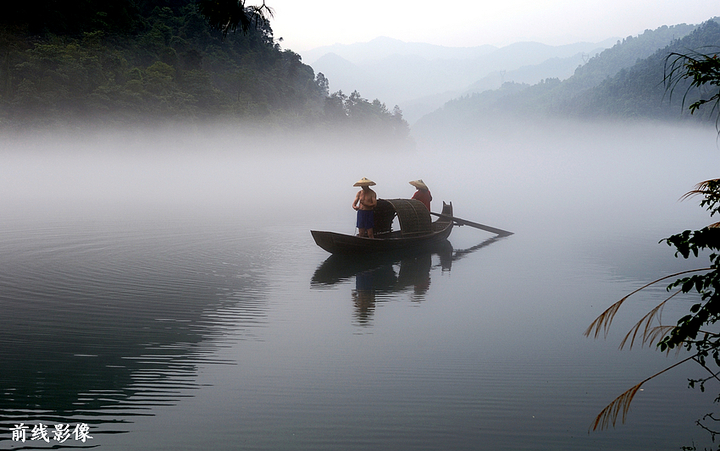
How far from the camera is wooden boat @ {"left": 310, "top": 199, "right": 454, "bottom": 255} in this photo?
A: 1512 centimetres

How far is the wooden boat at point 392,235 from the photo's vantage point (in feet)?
49.6

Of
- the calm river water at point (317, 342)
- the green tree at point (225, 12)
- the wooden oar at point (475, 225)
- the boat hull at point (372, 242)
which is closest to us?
the calm river water at point (317, 342)

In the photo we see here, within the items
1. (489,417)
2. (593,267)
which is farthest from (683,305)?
(489,417)

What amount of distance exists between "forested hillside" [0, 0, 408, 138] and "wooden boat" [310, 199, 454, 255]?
14.7 metres

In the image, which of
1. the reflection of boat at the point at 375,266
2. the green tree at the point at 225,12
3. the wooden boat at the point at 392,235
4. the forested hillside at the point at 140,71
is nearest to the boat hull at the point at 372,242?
the wooden boat at the point at 392,235

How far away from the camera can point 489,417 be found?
19.8ft

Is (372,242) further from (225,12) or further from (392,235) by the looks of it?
(225,12)

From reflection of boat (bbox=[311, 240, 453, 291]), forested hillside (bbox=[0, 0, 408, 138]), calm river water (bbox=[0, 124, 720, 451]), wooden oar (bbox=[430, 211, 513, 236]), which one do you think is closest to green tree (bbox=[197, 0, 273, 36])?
calm river water (bbox=[0, 124, 720, 451])

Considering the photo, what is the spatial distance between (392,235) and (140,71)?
58566 mm

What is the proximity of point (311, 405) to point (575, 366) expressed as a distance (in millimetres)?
3478

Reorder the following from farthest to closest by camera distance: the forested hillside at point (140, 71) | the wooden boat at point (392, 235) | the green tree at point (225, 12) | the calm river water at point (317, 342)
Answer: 1. the forested hillside at point (140, 71)
2. the wooden boat at point (392, 235)
3. the green tree at point (225, 12)
4. the calm river water at point (317, 342)

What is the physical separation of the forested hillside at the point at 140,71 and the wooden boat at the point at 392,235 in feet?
48.4

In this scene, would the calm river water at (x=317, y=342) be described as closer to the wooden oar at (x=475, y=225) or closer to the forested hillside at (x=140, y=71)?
the wooden oar at (x=475, y=225)

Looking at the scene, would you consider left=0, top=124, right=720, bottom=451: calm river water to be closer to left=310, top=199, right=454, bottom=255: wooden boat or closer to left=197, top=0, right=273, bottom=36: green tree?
left=310, top=199, right=454, bottom=255: wooden boat
